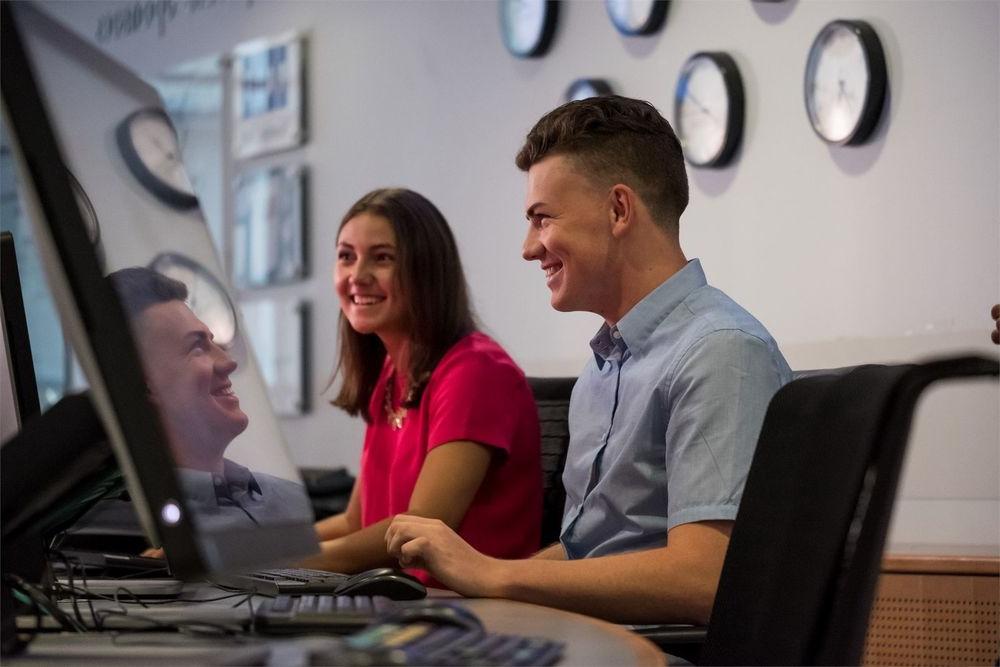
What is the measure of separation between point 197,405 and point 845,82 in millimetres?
2390

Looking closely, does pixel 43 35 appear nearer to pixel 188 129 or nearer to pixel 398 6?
pixel 398 6

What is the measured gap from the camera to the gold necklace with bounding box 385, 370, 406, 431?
253 centimetres

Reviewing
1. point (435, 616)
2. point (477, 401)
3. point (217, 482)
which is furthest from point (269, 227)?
point (435, 616)

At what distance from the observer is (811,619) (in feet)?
3.25

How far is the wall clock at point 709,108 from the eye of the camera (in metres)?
3.25

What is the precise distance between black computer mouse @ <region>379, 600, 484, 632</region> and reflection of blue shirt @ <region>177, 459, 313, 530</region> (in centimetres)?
16

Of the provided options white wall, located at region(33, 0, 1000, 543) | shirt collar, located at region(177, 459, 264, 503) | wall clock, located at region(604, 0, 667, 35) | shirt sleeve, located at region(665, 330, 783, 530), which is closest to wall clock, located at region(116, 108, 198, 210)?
shirt collar, located at region(177, 459, 264, 503)

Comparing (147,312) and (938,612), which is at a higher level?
(147,312)

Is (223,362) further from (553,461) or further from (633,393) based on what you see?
(553,461)

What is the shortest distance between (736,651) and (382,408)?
5.09 feet

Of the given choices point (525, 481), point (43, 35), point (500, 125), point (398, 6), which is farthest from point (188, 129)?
point (43, 35)

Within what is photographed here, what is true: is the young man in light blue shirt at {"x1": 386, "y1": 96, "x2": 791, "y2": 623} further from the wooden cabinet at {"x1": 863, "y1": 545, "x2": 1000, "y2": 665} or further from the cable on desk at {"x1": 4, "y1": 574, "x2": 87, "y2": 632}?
the wooden cabinet at {"x1": 863, "y1": 545, "x2": 1000, "y2": 665}

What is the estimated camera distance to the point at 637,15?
3531mm

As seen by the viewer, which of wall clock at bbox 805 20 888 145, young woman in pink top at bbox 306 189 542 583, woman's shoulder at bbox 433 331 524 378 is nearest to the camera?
young woman in pink top at bbox 306 189 542 583
